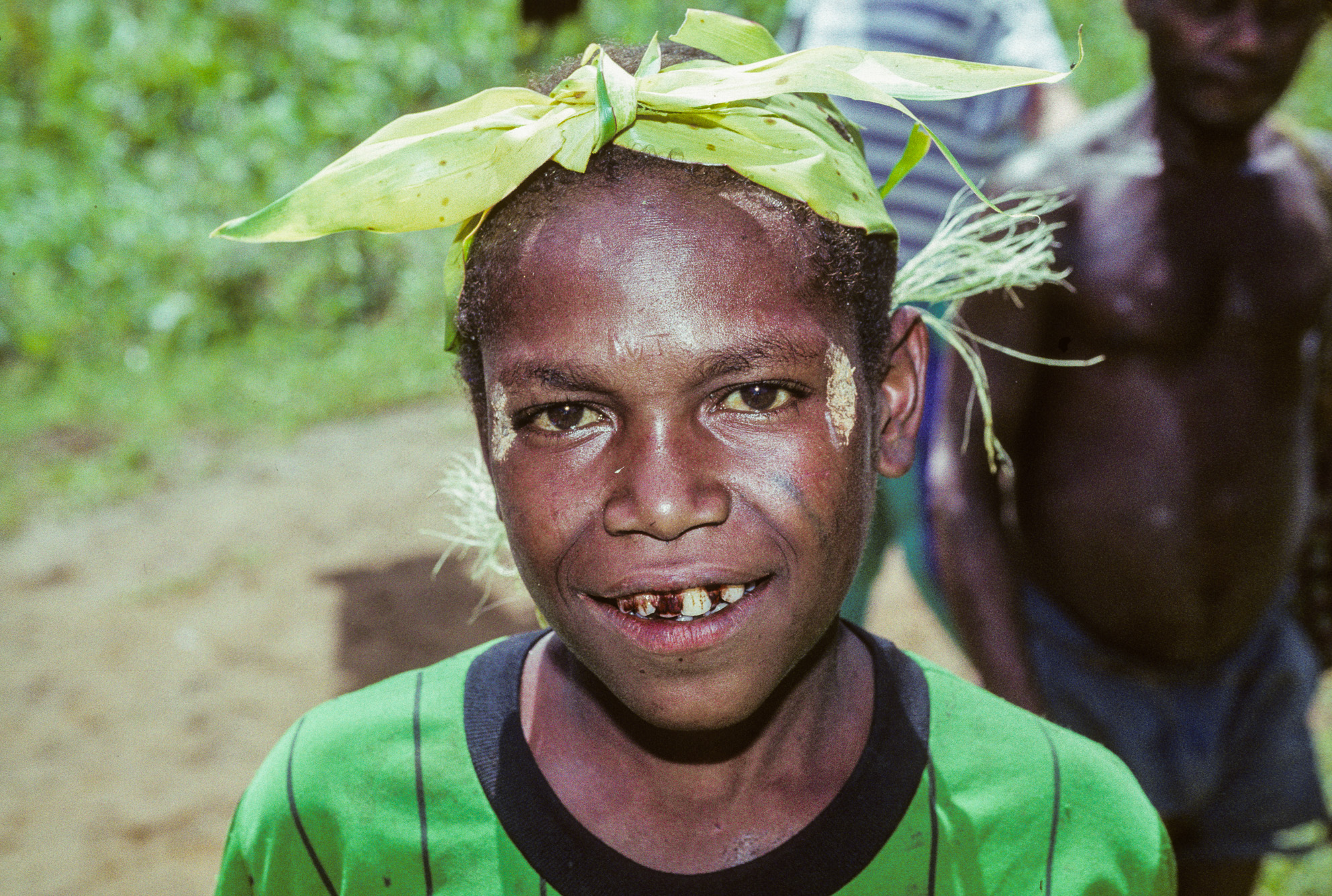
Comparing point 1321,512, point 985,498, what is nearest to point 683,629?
point 985,498

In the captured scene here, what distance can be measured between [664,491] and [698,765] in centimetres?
45

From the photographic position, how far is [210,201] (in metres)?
7.18

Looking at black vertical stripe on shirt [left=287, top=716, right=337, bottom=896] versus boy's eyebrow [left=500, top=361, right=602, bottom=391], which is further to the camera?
black vertical stripe on shirt [left=287, top=716, right=337, bottom=896]

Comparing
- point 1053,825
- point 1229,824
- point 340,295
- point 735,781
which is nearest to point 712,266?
point 735,781

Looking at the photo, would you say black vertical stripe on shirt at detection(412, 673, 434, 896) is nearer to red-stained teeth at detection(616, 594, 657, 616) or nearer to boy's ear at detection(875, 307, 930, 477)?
red-stained teeth at detection(616, 594, 657, 616)

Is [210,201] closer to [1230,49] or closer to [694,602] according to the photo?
[1230,49]

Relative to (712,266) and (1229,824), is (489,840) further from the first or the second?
(1229,824)

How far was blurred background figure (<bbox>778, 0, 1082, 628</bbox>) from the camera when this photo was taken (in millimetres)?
3135

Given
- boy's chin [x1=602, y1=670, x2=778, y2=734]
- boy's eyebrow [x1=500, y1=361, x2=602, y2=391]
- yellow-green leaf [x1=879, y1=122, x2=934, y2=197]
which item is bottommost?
boy's chin [x1=602, y1=670, x2=778, y2=734]

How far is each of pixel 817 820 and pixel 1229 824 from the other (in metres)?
1.71

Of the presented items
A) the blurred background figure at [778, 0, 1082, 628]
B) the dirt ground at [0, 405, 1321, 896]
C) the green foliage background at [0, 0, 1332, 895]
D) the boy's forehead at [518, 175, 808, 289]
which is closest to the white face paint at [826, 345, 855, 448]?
the boy's forehead at [518, 175, 808, 289]

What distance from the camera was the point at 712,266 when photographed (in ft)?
4.24

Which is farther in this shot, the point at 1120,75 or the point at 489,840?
the point at 1120,75

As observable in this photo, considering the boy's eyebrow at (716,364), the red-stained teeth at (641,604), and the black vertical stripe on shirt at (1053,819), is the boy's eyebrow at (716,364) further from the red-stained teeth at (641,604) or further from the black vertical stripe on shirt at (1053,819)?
the black vertical stripe on shirt at (1053,819)
